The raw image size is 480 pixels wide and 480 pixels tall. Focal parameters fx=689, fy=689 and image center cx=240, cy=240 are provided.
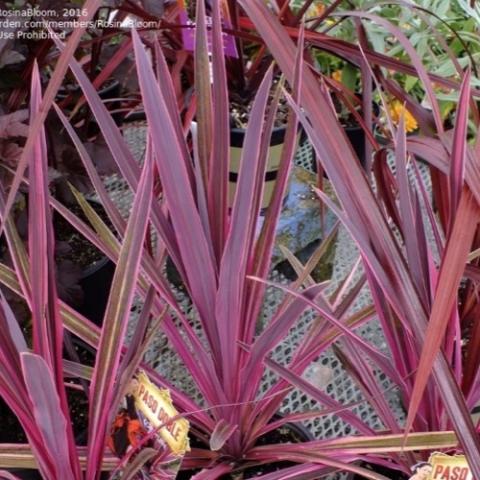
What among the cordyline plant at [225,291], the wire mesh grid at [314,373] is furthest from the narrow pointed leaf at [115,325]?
the wire mesh grid at [314,373]

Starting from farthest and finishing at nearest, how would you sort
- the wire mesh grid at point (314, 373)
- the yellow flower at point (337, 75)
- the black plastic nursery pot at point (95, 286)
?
1. the yellow flower at point (337, 75)
2. the black plastic nursery pot at point (95, 286)
3. the wire mesh grid at point (314, 373)

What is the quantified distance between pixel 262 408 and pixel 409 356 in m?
0.16

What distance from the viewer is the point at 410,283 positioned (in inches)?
19.4

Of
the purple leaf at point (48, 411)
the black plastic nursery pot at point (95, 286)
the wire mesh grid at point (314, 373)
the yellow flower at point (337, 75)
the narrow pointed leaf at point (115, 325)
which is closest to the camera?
the purple leaf at point (48, 411)

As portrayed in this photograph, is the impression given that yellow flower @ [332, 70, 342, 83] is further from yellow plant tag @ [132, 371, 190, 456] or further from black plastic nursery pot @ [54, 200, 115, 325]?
yellow plant tag @ [132, 371, 190, 456]

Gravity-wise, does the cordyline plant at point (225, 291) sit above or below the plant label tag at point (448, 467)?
above

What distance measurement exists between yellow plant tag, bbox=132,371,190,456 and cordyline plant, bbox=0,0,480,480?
0.09ft

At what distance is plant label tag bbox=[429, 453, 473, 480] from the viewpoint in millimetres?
544

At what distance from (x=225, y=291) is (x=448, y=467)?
0.23 m

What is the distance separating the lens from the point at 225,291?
57 centimetres

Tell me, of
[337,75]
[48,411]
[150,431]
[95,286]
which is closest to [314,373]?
[95,286]

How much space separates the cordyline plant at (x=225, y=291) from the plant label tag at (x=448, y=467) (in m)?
0.03

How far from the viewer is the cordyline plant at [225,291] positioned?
1.59ft

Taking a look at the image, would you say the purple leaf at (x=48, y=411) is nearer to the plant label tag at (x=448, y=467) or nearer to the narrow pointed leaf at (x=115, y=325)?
the narrow pointed leaf at (x=115, y=325)
